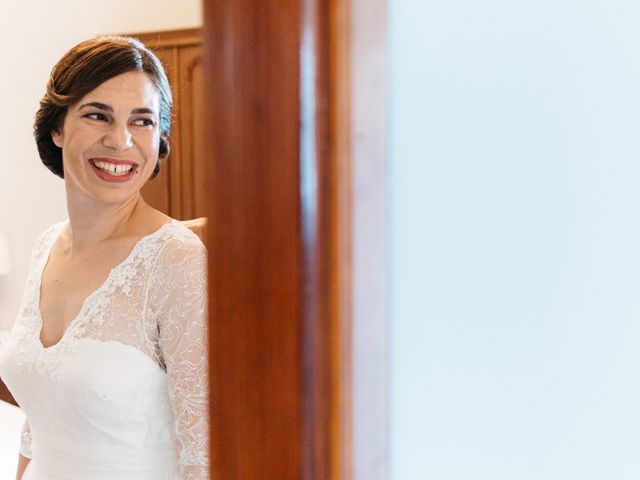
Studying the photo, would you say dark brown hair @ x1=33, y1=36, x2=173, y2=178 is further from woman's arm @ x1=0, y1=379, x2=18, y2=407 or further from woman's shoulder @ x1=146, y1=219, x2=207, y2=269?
woman's arm @ x1=0, y1=379, x2=18, y2=407

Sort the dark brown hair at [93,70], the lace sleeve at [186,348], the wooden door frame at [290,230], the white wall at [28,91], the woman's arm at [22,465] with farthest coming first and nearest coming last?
the white wall at [28,91]
the woman's arm at [22,465]
the dark brown hair at [93,70]
the lace sleeve at [186,348]
the wooden door frame at [290,230]

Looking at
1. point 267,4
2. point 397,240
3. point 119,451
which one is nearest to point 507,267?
point 397,240

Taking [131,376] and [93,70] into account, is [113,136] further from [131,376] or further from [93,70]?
[131,376]

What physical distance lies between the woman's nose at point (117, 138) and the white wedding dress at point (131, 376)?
0.18 meters

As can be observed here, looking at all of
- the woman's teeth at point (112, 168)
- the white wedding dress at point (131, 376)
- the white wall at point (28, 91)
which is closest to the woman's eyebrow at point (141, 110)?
the woman's teeth at point (112, 168)

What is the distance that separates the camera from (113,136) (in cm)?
141

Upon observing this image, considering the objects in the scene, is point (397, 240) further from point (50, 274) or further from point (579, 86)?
point (50, 274)

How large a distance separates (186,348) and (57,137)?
613mm

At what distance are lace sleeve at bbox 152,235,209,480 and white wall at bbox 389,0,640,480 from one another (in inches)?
33.4

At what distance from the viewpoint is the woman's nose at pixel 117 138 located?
4.61ft

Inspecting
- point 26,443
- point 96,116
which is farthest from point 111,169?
point 26,443

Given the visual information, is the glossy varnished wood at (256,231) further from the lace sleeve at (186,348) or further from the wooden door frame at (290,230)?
the lace sleeve at (186,348)

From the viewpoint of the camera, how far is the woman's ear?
153cm

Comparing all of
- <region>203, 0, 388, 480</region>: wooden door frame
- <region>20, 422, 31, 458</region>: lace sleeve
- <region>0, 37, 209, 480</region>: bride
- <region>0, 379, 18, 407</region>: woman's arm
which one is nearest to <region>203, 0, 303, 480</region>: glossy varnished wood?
<region>203, 0, 388, 480</region>: wooden door frame
